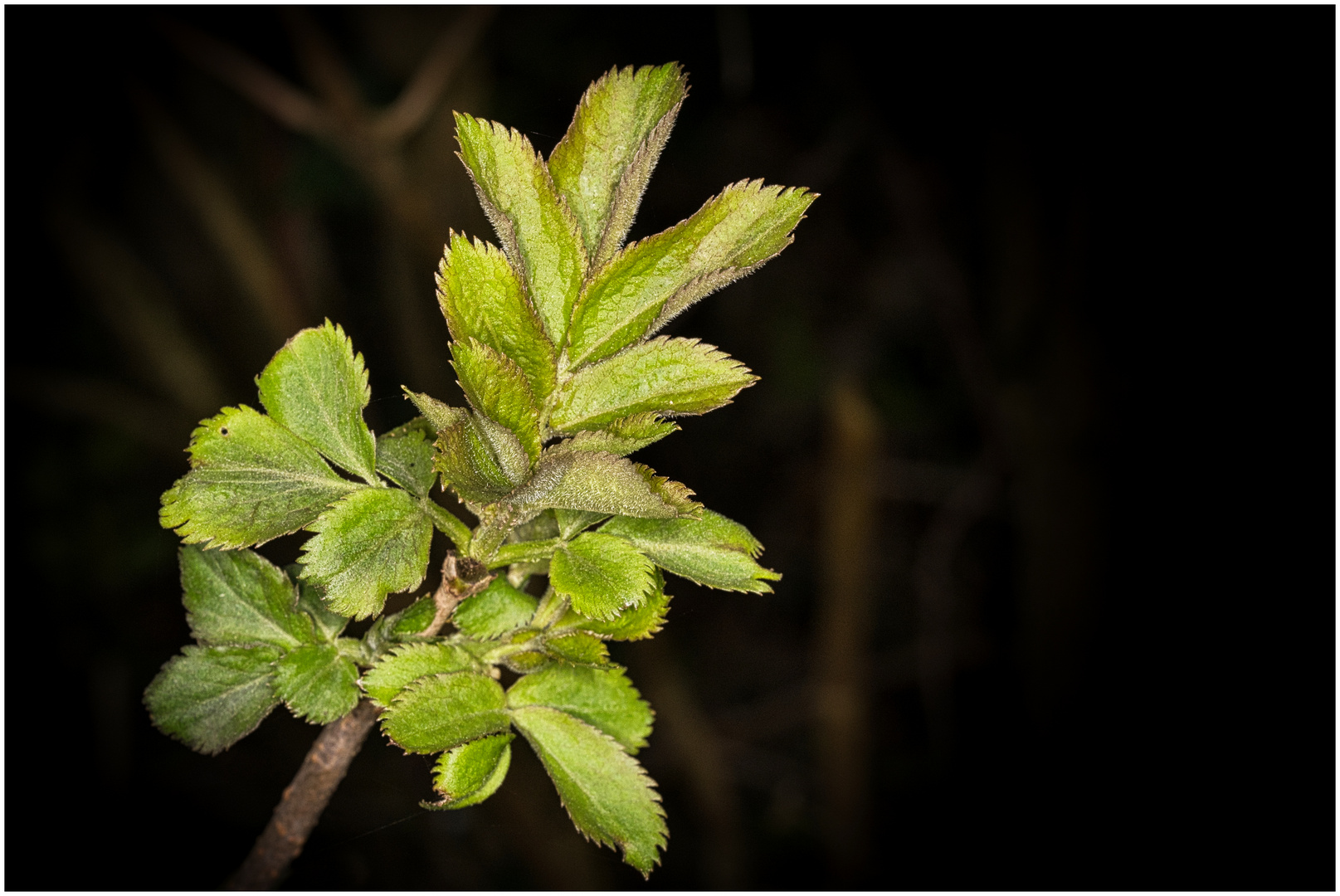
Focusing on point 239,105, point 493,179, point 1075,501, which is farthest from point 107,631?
point 1075,501

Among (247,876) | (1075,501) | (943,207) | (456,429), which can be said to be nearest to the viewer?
(456,429)

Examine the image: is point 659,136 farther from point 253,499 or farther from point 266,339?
point 266,339

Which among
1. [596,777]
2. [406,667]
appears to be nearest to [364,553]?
[406,667]

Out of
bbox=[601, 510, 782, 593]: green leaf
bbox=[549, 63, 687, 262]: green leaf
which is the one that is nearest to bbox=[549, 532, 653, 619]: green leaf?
bbox=[601, 510, 782, 593]: green leaf

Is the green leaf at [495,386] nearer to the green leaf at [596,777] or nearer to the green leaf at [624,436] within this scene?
the green leaf at [624,436]

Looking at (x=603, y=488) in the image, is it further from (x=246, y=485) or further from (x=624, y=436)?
(x=246, y=485)

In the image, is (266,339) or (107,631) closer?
(266,339)

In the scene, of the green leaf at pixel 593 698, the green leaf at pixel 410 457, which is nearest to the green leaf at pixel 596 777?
the green leaf at pixel 593 698
